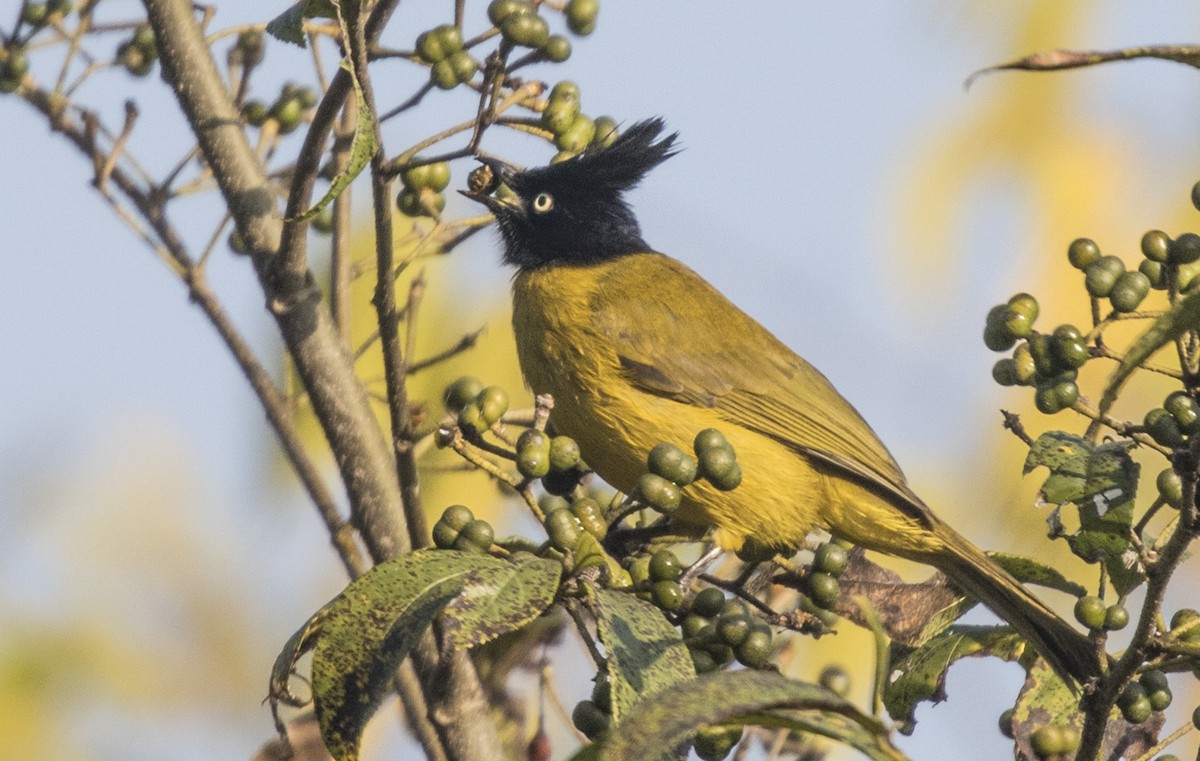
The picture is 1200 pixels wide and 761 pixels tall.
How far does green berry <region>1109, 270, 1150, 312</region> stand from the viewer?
248 centimetres

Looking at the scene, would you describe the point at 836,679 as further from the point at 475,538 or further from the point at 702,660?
the point at 475,538

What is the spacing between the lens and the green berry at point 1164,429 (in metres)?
2.13

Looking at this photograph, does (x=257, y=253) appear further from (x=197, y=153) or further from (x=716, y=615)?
(x=716, y=615)

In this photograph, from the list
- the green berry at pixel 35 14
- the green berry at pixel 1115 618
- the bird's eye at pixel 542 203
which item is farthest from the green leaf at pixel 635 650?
the bird's eye at pixel 542 203

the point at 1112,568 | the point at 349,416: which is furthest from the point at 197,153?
the point at 1112,568

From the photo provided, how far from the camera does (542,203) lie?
15.1 ft

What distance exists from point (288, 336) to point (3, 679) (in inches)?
55.3

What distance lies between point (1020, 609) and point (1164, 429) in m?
1.16

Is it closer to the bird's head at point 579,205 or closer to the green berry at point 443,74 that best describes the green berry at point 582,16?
the green berry at point 443,74

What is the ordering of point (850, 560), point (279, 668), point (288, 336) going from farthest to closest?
point (850, 560) → point (288, 336) → point (279, 668)

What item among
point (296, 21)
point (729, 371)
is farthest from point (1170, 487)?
point (729, 371)

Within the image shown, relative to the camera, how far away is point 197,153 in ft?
11.4

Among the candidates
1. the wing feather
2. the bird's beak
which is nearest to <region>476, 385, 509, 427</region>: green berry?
the wing feather

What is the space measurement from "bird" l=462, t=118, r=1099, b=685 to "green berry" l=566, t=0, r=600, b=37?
1.69 feet
